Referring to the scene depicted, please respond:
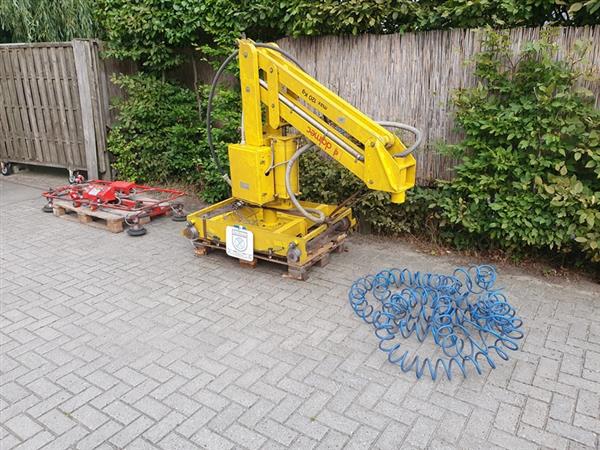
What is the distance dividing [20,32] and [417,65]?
23.6ft

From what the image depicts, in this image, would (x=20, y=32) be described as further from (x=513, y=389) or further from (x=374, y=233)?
(x=513, y=389)

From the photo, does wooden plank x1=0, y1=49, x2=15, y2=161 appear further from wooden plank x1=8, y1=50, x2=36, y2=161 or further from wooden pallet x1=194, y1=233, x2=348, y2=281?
wooden pallet x1=194, y1=233, x2=348, y2=281

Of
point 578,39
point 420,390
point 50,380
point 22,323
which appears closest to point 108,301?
point 22,323

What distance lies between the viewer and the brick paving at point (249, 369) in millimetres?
2762

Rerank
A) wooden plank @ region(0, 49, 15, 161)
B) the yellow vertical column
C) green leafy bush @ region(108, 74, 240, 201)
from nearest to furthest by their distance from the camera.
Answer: the yellow vertical column < green leafy bush @ region(108, 74, 240, 201) < wooden plank @ region(0, 49, 15, 161)

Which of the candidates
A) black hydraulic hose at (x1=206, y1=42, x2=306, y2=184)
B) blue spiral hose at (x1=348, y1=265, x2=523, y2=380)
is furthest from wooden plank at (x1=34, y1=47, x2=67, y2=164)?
blue spiral hose at (x1=348, y1=265, x2=523, y2=380)

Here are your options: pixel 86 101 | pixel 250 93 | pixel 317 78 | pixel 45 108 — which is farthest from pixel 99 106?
pixel 250 93

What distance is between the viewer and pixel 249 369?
333cm

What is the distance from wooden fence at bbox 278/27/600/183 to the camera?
16.4 feet

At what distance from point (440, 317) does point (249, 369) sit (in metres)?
1.54

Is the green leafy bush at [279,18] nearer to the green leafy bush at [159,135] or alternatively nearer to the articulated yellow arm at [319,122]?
the green leafy bush at [159,135]

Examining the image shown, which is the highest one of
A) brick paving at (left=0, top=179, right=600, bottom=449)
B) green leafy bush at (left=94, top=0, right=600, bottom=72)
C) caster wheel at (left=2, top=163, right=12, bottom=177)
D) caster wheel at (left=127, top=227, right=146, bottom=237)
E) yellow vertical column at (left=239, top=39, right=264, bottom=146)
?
green leafy bush at (left=94, top=0, right=600, bottom=72)

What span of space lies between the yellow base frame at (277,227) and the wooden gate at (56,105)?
3.43m

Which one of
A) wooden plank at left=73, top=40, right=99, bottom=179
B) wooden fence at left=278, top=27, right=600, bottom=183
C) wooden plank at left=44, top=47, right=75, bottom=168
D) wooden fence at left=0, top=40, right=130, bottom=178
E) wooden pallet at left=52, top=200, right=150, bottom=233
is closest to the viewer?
wooden fence at left=278, top=27, right=600, bottom=183
